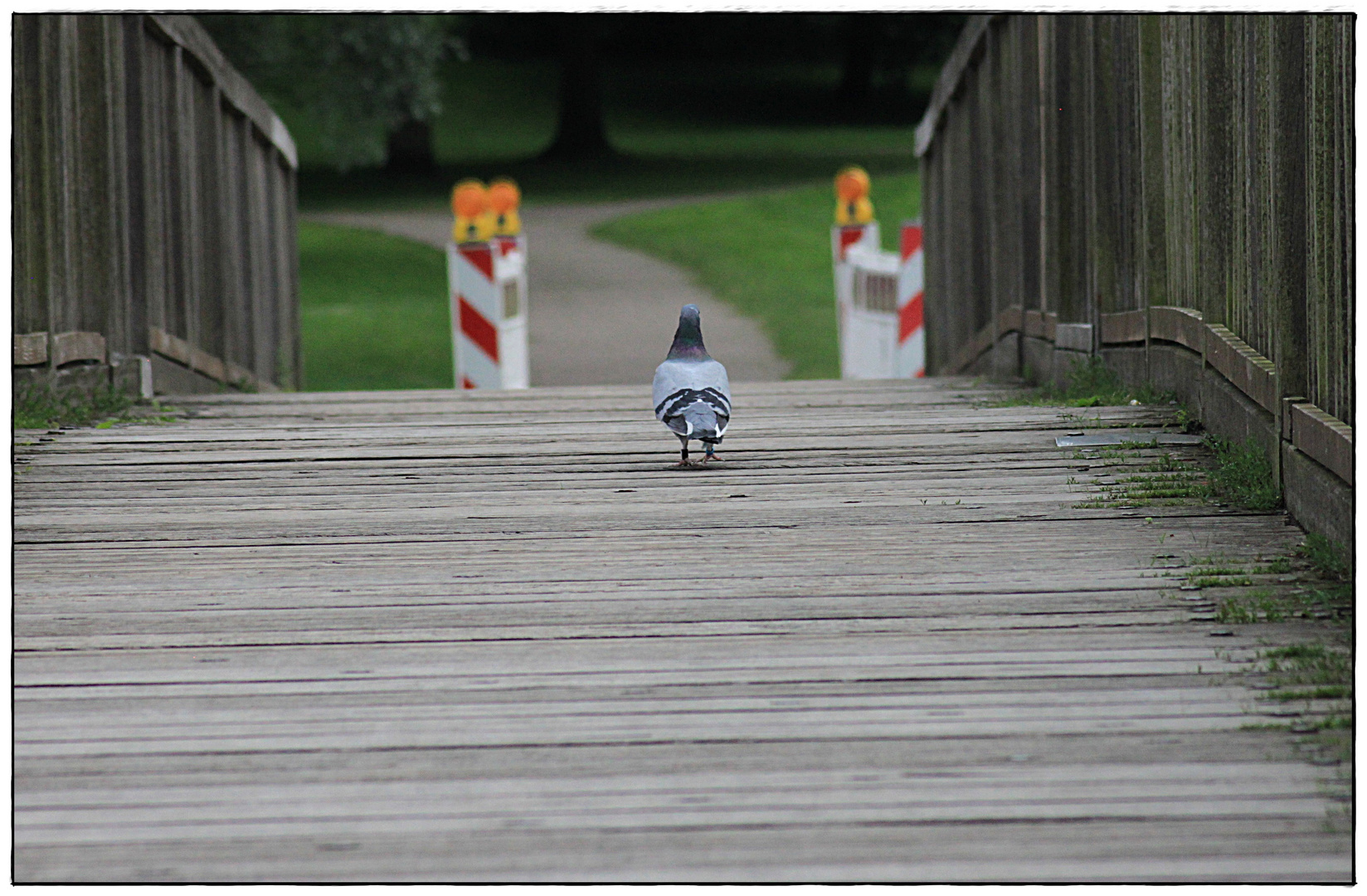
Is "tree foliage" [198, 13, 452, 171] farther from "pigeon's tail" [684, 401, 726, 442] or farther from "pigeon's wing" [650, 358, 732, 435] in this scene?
"pigeon's tail" [684, 401, 726, 442]

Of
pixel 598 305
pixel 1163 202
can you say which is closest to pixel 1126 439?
pixel 1163 202

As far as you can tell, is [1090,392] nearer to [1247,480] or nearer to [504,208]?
[1247,480]

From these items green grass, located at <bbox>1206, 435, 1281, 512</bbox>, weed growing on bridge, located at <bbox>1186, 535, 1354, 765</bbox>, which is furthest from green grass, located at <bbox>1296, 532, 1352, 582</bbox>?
green grass, located at <bbox>1206, 435, 1281, 512</bbox>

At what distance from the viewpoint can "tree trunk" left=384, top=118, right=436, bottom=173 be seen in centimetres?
3762

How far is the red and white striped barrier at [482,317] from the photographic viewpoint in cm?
1180

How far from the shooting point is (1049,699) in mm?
3174

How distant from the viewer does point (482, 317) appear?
1194cm

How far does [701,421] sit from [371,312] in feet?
49.5

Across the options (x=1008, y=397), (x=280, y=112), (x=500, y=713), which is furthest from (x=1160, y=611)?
(x=280, y=112)

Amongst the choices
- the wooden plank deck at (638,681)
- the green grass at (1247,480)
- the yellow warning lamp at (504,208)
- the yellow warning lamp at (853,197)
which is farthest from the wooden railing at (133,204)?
the yellow warning lamp at (853,197)

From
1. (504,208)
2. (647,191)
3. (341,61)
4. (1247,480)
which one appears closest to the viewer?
(1247,480)

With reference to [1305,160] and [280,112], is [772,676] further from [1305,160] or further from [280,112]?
[280,112]

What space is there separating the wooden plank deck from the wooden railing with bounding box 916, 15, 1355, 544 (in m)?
0.56

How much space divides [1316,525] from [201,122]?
6732mm
